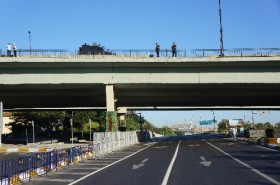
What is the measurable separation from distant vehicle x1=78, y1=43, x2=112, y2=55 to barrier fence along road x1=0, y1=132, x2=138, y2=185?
11.6 metres

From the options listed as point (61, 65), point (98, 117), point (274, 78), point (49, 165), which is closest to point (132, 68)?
point (61, 65)

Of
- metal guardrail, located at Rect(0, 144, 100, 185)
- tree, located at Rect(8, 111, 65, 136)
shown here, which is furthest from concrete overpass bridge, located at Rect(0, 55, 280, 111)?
tree, located at Rect(8, 111, 65, 136)

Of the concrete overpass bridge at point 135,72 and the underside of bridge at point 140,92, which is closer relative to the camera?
the concrete overpass bridge at point 135,72

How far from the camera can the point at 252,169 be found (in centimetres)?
1720

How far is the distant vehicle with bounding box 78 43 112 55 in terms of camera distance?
41.0 meters

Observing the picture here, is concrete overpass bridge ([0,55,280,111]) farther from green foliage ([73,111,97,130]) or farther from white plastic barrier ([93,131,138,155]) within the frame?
green foliage ([73,111,97,130])

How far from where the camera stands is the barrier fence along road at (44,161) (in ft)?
44.1

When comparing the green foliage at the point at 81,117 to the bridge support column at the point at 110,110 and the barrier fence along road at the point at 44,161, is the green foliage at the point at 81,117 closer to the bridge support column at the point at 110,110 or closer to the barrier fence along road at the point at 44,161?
the bridge support column at the point at 110,110

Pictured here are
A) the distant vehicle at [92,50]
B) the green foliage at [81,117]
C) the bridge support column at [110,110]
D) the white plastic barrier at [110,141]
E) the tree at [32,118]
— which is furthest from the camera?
the green foliage at [81,117]

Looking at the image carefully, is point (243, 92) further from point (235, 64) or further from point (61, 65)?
point (61, 65)

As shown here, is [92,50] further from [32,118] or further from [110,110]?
[32,118]

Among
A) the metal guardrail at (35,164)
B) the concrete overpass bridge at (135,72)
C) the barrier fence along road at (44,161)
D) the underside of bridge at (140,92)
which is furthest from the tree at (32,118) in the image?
the metal guardrail at (35,164)

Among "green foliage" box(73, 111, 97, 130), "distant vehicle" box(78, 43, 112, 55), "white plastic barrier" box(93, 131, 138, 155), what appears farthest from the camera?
"green foliage" box(73, 111, 97, 130)

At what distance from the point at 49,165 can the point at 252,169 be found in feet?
30.3
